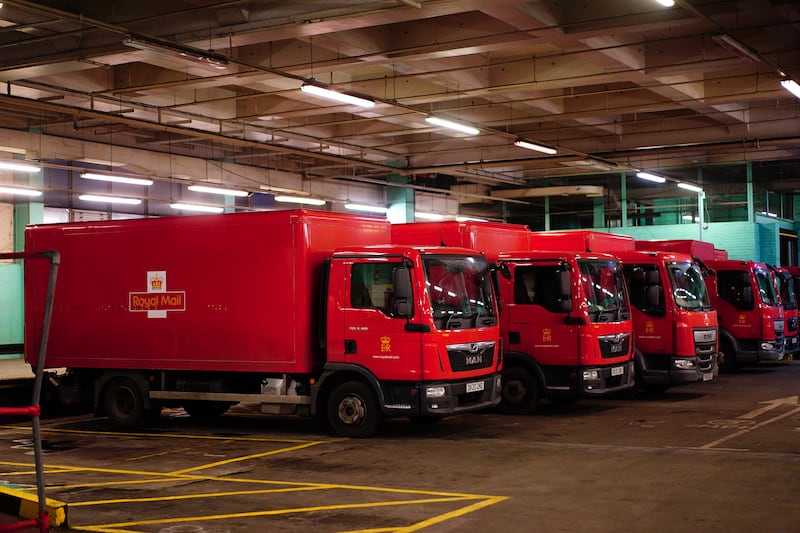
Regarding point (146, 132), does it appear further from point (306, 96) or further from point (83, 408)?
point (83, 408)

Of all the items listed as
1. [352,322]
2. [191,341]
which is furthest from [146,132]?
[352,322]

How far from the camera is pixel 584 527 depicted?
24.7ft

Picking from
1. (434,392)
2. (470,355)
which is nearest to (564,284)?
(470,355)

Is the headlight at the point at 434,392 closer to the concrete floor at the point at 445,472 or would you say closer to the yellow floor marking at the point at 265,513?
the concrete floor at the point at 445,472

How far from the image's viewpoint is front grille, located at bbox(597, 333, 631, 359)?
14578mm

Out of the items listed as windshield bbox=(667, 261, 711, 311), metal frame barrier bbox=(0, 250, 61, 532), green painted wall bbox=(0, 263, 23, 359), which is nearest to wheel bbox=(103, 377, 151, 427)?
metal frame barrier bbox=(0, 250, 61, 532)

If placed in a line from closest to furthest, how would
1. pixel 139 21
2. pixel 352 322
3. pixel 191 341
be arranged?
pixel 352 322 < pixel 191 341 < pixel 139 21

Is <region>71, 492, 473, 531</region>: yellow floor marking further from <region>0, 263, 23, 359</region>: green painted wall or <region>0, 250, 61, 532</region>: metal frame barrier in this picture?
<region>0, 263, 23, 359</region>: green painted wall

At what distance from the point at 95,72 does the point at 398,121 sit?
23.6 ft

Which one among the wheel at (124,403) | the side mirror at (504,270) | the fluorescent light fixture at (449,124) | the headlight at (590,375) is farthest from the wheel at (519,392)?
the fluorescent light fixture at (449,124)

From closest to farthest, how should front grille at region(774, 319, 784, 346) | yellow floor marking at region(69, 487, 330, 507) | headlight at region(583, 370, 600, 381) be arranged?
yellow floor marking at region(69, 487, 330, 507) < headlight at region(583, 370, 600, 381) < front grille at region(774, 319, 784, 346)

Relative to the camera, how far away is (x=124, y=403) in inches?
566

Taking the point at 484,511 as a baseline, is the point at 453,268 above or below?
above

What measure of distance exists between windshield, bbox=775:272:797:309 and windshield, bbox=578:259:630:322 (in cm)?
986
